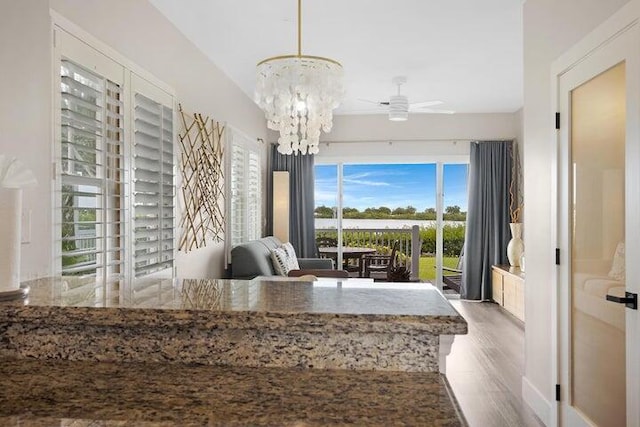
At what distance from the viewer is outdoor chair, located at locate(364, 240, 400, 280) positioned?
24.0 feet

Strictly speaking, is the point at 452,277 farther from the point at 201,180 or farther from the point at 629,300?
the point at 629,300

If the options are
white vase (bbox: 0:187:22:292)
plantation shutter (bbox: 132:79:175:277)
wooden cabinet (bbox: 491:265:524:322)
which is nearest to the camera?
white vase (bbox: 0:187:22:292)

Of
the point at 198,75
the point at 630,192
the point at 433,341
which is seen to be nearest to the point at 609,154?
the point at 630,192

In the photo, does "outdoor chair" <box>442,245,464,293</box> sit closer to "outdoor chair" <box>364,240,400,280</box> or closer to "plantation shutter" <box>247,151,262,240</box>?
"outdoor chair" <box>364,240,400,280</box>

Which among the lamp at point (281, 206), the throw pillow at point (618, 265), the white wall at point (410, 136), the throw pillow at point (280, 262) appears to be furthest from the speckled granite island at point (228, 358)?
the white wall at point (410, 136)

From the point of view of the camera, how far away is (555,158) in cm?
289

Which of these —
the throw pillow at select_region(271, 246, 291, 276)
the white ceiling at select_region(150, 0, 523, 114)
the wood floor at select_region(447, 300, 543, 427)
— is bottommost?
the wood floor at select_region(447, 300, 543, 427)

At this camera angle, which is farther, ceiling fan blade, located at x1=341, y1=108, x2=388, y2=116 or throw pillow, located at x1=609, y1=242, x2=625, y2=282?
ceiling fan blade, located at x1=341, y1=108, x2=388, y2=116

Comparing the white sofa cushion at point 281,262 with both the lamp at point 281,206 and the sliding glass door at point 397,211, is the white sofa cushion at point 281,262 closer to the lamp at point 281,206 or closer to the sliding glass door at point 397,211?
the lamp at point 281,206

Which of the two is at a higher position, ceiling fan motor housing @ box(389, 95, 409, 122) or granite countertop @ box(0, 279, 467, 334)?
ceiling fan motor housing @ box(389, 95, 409, 122)

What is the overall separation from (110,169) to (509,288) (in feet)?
16.7

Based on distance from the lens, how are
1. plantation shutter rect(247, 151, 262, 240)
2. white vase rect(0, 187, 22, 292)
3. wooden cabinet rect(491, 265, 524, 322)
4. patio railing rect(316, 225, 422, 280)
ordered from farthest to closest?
patio railing rect(316, 225, 422, 280) < plantation shutter rect(247, 151, 262, 240) < wooden cabinet rect(491, 265, 524, 322) < white vase rect(0, 187, 22, 292)

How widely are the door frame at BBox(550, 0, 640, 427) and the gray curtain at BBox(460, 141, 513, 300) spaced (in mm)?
4266

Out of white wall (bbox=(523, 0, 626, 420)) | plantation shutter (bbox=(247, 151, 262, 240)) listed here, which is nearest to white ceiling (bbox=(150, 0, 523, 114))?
white wall (bbox=(523, 0, 626, 420))
